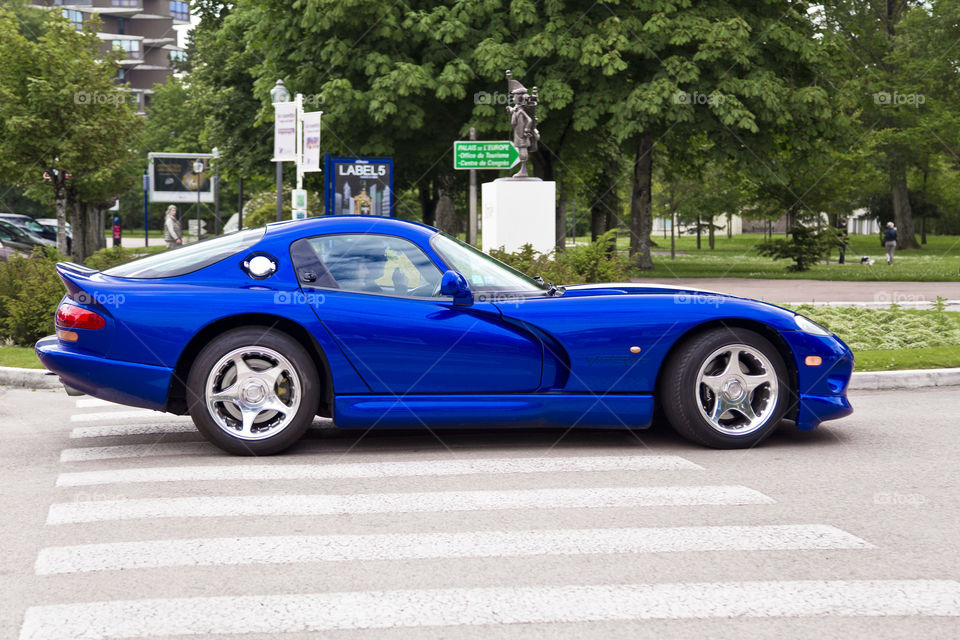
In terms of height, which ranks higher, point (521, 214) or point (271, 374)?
point (521, 214)

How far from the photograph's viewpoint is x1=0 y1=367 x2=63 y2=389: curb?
32.0 ft

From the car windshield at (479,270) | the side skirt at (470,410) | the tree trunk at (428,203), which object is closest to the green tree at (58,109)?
the tree trunk at (428,203)

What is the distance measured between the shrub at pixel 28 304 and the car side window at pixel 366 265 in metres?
6.61

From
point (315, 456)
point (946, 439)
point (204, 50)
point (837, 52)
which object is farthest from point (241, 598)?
point (204, 50)

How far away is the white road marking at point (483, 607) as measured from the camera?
3.66 m

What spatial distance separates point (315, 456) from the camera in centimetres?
647

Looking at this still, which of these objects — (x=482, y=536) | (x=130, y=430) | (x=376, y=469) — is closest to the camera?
(x=482, y=536)

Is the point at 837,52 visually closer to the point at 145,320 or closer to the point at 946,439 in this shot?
the point at 946,439

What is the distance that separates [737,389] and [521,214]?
1315 centimetres

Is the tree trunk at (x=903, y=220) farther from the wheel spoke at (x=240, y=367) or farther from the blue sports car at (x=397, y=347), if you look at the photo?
the wheel spoke at (x=240, y=367)

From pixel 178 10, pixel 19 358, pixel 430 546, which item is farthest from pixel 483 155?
pixel 178 10

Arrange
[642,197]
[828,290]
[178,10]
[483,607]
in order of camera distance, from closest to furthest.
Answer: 1. [483,607]
2. [828,290]
3. [642,197]
4. [178,10]

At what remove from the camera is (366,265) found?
6.52m

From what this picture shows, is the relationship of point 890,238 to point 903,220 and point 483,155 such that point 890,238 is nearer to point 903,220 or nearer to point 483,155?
point 483,155
